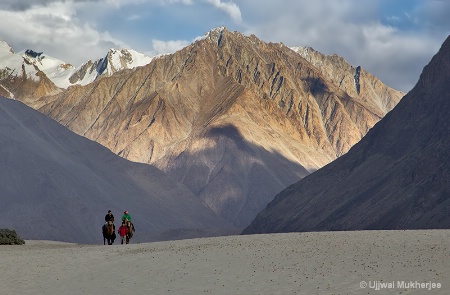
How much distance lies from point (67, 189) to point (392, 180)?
5302 cm

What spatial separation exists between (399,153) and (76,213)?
56.0m

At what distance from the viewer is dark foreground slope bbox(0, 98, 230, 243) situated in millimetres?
123938

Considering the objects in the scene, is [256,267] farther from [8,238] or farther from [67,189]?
[67,189]

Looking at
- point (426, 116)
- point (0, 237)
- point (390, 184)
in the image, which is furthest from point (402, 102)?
point (0, 237)

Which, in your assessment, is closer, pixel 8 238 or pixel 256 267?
pixel 256 267

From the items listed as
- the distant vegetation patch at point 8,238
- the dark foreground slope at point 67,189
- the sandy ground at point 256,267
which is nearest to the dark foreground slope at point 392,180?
the dark foreground slope at point 67,189

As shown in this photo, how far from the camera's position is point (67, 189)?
13462 centimetres

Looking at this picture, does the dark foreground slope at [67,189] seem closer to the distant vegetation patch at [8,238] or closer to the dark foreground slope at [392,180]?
the dark foreground slope at [392,180]

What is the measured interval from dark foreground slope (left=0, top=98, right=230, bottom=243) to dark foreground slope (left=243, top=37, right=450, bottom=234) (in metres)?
21.9

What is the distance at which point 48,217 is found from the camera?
4911 inches

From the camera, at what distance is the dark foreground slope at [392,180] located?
11706cm

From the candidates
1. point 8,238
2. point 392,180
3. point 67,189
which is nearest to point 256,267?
point 8,238

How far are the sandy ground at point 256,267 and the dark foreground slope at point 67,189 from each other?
83890mm

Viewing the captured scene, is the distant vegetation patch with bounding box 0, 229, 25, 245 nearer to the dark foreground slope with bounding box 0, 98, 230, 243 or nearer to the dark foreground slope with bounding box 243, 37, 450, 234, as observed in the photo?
the dark foreground slope with bounding box 243, 37, 450, 234
